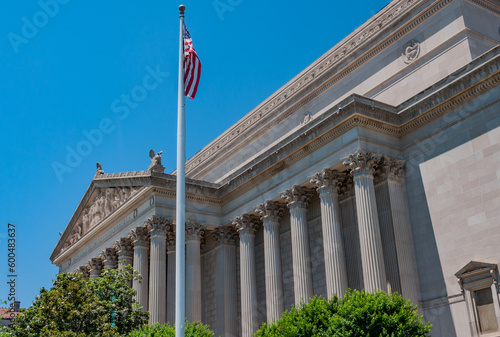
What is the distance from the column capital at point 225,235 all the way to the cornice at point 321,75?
10930 mm

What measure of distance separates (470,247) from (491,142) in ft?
16.0

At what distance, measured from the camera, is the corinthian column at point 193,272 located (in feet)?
120

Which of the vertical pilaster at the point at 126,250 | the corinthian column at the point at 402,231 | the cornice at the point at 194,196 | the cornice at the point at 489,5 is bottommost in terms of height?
the corinthian column at the point at 402,231

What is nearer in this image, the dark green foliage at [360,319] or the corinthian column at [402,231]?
the dark green foliage at [360,319]

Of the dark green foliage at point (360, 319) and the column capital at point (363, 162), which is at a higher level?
the column capital at point (363, 162)

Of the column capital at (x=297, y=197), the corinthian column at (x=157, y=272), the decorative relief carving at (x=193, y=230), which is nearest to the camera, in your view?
the column capital at (x=297, y=197)

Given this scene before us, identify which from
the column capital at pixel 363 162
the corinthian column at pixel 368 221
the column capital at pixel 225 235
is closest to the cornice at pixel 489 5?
the column capital at pixel 363 162

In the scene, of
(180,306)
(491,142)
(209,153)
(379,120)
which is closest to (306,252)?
(379,120)

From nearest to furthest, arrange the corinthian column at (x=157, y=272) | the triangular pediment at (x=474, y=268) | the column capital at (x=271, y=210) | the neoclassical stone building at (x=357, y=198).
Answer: the triangular pediment at (x=474, y=268), the neoclassical stone building at (x=357, y=198), the column capital at (x=271, y=210), the corinthian column at (x=157, y=272)

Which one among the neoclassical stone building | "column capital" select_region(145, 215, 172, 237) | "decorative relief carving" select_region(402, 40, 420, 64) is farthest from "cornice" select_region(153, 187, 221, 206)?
"decorative relief carving" select_region(402, 40, 420, 64)

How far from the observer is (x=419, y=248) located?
28922 millimetres

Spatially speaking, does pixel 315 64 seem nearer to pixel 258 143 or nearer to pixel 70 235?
pixel 258 143

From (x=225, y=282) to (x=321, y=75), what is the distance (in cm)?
1651

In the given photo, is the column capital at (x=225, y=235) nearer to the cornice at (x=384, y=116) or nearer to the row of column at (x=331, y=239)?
the row of column at (x=331, y=239)
